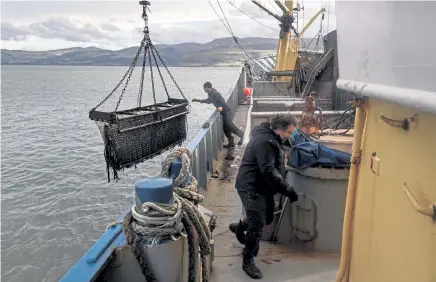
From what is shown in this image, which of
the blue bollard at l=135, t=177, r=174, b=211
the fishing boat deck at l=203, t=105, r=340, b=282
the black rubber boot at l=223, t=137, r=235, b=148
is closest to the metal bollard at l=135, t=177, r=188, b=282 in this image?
the blue bollard at l=135, t=177, r=174, b=211

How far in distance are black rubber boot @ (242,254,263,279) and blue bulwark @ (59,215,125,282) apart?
1.47 m

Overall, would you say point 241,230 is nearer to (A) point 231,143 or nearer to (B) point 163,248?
(B) point 163,248

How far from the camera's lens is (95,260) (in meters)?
3.16

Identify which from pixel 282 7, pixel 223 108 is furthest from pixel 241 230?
Answer: pixel 282 7

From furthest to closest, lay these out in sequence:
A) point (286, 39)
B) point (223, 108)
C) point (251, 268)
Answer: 1. point (286, 39)
2. point (223, 108)
3. point (251, 268)

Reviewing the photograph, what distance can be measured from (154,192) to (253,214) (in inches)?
59.3

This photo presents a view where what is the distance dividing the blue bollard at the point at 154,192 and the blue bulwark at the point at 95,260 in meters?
0.55

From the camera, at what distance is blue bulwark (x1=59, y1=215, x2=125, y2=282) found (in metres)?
3.00

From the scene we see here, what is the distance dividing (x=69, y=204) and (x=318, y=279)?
11.4 m

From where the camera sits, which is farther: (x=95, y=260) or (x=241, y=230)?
(x=241, y=230)

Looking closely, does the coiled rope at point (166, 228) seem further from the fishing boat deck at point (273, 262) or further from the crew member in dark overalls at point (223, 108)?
the crew member in dark overalls at point (223, 108)

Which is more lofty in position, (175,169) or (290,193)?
(175,169)

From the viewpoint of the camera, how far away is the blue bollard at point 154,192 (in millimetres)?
2930

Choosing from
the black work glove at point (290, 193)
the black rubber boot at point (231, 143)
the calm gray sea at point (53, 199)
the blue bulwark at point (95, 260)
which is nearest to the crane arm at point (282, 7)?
the calm gray sea at point (53, 199)
